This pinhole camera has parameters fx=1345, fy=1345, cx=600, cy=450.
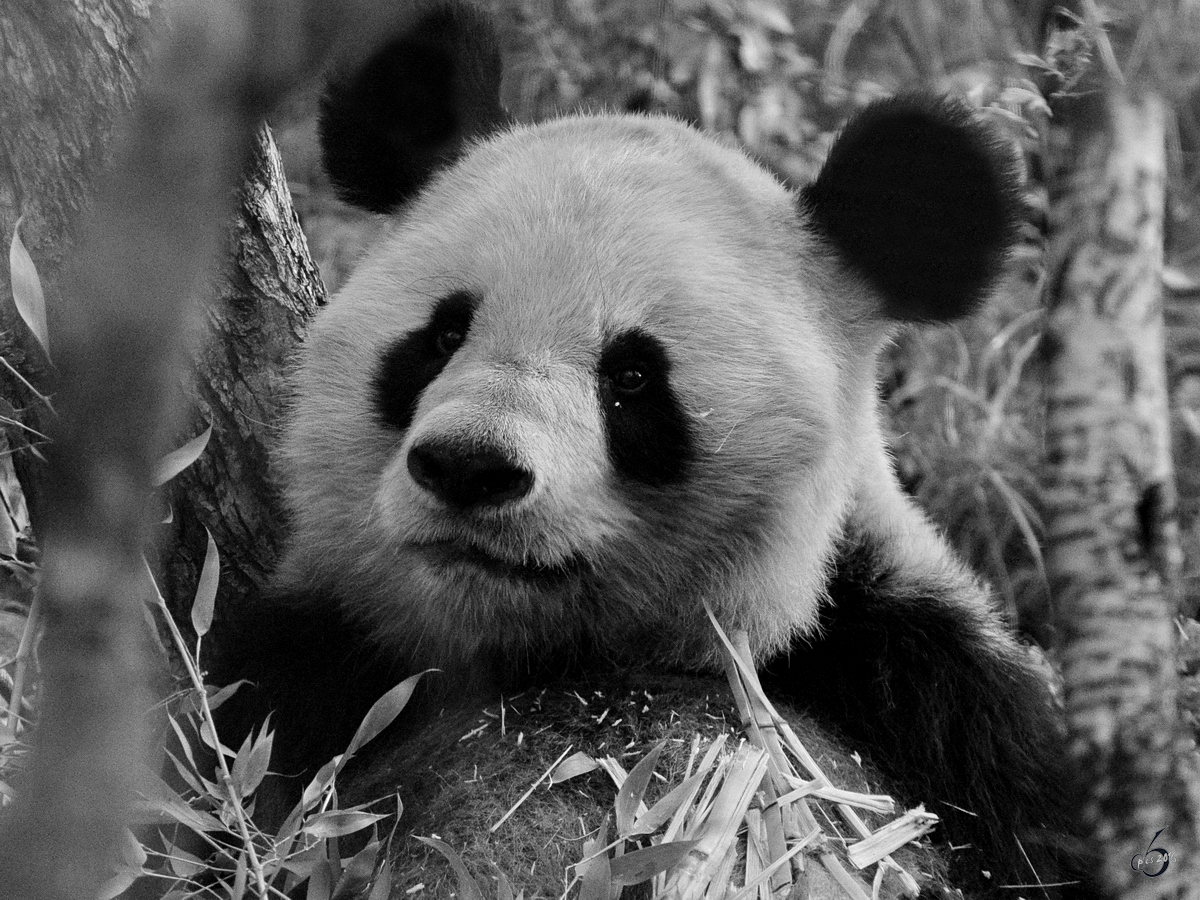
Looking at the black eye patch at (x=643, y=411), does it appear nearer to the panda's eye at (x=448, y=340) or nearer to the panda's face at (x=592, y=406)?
the panda's face at (x=592, y=406)

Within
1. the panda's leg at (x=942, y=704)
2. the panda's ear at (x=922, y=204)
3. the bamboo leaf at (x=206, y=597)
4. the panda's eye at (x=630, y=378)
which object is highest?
the panda's ear at (x=922, y=204)

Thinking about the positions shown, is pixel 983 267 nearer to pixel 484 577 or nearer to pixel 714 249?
pixel 714 249

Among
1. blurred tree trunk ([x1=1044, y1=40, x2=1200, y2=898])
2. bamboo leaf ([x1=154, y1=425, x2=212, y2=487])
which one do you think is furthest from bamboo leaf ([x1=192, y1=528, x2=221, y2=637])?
blurred tree trunk ([x1=1044, y1=40, x2=1200, y2=898])

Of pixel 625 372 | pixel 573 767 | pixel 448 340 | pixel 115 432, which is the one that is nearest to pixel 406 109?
pixel 448 340

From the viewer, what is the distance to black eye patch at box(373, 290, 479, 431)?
9.98ft

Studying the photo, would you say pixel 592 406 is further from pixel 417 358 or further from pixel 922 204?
pixel 922 204

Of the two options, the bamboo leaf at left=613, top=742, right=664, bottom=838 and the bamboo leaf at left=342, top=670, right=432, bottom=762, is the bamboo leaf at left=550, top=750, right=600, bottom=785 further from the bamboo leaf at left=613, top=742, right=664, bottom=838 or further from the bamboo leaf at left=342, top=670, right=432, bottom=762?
the bamboo leaf at left=342, top=670, right=432, bottom=762

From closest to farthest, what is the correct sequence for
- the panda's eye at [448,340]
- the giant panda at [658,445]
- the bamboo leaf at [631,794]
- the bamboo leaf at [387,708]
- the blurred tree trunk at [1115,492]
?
the bamboo leaf at [631,794], the bamboo leaf at [387,708], the giant panda at [658,445], the panda's eye at [448,340], the blurred tree trunk at [1115,492]

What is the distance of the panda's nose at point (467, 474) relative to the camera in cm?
255

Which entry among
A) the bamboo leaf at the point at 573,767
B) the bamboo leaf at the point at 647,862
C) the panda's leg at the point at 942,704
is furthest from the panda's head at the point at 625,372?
the bamboo leaf at the point at 647,862

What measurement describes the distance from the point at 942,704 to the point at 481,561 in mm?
1155

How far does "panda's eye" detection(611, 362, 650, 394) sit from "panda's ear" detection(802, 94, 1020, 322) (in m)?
0.65

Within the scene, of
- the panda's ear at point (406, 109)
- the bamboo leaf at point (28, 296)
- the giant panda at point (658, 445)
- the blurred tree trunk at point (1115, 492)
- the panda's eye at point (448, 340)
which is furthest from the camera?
the panda's ear at point (406, 109)

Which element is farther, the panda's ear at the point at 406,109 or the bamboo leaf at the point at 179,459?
the panda's ear at the point at 406,109
